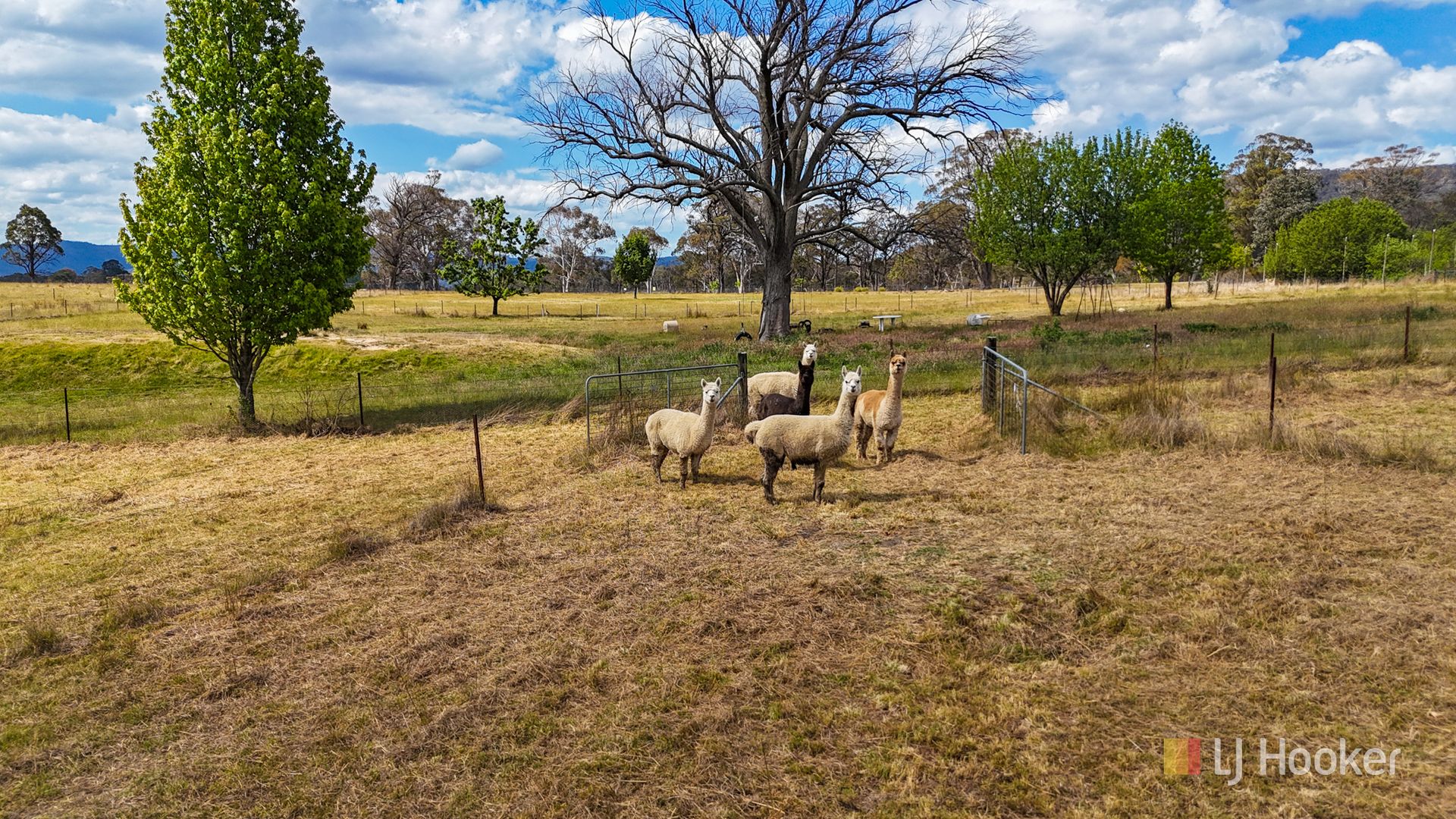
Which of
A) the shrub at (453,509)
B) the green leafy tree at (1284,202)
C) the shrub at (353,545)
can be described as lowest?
the shrub at (353,545)

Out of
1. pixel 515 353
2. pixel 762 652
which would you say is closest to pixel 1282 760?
pixel 762 652

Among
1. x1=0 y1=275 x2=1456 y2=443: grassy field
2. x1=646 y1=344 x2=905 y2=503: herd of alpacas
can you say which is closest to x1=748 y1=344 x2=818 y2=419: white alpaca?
x1=646 y1=344 x2=905 y2=503: herd of alpacas

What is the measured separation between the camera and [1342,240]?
202ft

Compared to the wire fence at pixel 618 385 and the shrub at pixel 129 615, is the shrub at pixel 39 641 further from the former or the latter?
the wire fence at pixel 618 385

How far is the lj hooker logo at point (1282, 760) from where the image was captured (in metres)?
4.22

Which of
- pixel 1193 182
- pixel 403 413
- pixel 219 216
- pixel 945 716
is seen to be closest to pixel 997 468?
pixel 945 716

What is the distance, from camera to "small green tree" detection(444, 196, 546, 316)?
200 feet

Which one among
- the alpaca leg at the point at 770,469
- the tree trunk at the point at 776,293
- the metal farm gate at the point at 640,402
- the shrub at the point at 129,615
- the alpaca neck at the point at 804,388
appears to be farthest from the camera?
the tree trunk at the point at 776,293

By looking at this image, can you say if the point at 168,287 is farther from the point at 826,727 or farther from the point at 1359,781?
the point at 1359,781

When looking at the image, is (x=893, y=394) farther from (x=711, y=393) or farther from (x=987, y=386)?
(x=987, y=386)

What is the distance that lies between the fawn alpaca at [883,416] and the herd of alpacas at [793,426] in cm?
1

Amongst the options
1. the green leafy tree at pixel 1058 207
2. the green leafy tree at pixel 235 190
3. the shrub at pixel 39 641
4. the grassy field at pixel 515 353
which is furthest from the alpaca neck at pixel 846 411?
the green leafy tree at pixel 1058 207

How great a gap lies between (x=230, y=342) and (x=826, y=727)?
1811 cm

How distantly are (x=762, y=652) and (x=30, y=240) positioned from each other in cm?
10570
